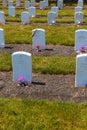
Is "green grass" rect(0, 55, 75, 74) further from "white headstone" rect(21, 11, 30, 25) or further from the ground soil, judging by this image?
"white headstone" rect(21, 11, 30, 25)

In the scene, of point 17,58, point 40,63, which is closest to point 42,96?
point 17,58

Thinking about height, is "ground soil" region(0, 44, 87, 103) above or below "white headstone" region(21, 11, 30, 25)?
below

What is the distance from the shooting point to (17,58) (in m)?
8.09

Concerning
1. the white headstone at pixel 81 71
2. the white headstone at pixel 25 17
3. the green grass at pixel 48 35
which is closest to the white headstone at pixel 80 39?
the green grass at pixel 48 35

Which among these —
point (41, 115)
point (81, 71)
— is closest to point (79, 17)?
point (81, 71)

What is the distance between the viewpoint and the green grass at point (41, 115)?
20.8ft

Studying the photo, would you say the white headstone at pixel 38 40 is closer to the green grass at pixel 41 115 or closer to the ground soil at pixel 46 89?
the ground soil at pixel 46 89

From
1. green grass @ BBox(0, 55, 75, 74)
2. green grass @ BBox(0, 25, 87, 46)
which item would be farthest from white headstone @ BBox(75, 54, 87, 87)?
green grass @ BBox(0, 25, 87, 46)

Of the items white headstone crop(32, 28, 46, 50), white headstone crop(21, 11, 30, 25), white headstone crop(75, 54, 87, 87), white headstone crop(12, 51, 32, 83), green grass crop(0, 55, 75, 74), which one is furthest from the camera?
white headstone crop(21, 11, 30, 25)

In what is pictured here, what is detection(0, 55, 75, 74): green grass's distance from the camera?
9123 mm

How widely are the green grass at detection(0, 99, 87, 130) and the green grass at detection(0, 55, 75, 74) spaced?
6.72 ft

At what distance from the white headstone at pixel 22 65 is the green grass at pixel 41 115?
114cm

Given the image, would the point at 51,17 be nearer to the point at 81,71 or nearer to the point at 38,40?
the point at 38,40

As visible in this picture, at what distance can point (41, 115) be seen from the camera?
668 centimetres
